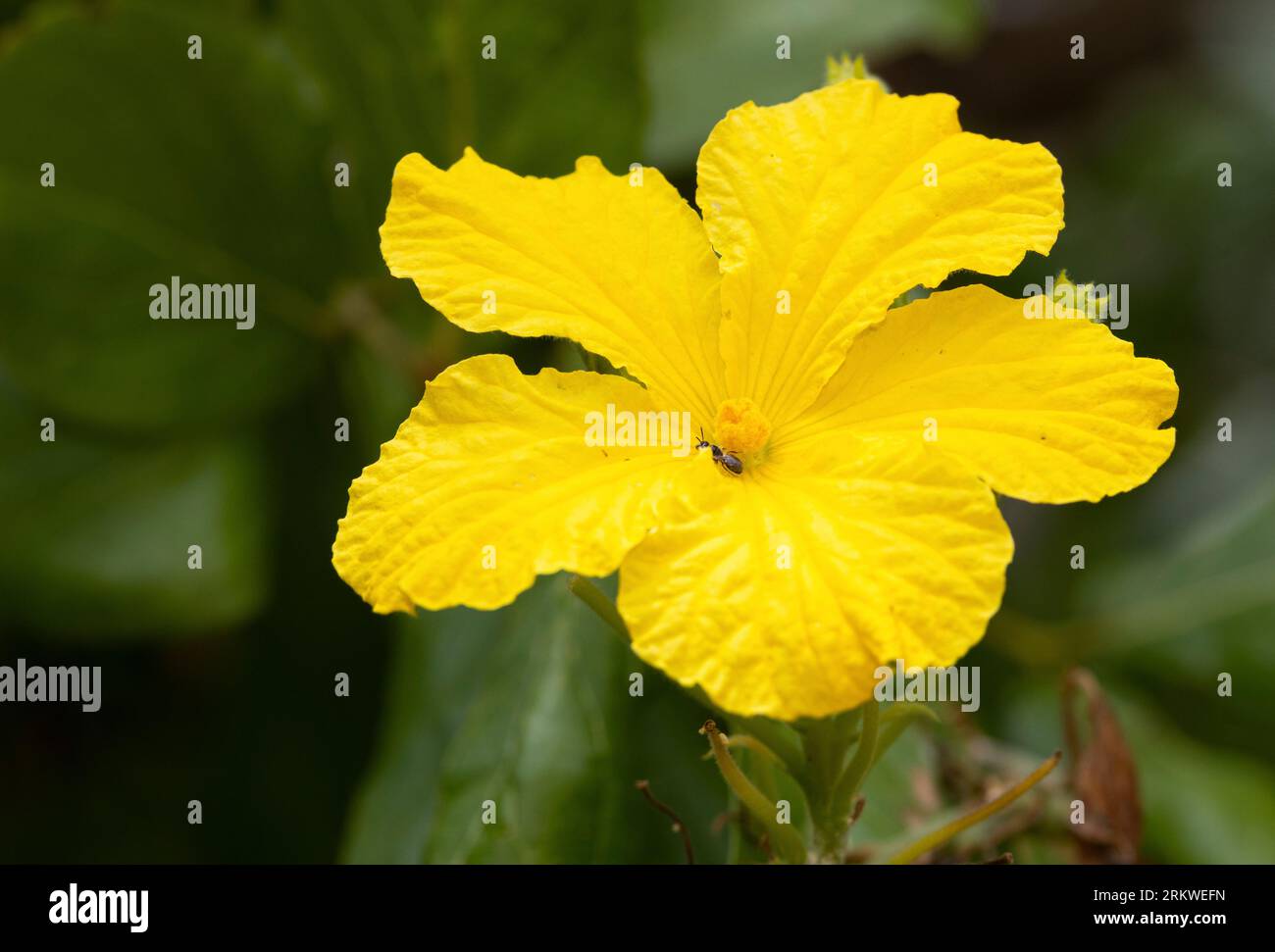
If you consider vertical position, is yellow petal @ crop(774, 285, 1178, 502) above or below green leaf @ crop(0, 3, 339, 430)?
below

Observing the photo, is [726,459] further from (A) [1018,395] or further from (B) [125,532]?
(B) [125,532]

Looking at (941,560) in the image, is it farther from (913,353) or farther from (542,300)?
(542,300)

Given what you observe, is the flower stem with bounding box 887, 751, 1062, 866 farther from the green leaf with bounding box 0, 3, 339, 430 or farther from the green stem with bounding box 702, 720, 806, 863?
the green leaf with bounding box 0, 3, 339, 430

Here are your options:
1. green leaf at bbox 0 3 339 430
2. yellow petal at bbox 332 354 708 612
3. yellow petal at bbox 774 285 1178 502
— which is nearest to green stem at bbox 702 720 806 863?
yellow petal at bbox 332 354 708 612

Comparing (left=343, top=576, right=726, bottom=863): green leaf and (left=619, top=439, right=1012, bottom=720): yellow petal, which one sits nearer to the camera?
(left=619, top=439, right=1012, bottom=720): yellow petal

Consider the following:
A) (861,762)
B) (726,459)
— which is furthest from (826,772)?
(726,459)

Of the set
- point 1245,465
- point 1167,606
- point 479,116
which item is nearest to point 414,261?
point 479,116

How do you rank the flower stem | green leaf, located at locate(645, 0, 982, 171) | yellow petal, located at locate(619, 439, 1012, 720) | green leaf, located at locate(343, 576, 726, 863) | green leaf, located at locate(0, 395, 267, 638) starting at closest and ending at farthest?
1. yellow petal, located at locate(619, 439, 1012, 720)
2. the flower stem
3. green leaf, located at locate(343, 576, 726, 863)
4. green leaf, located at locate(0, 395, 267, 638)
5. green leaf, located at locate(645, 0, 982, 171)
